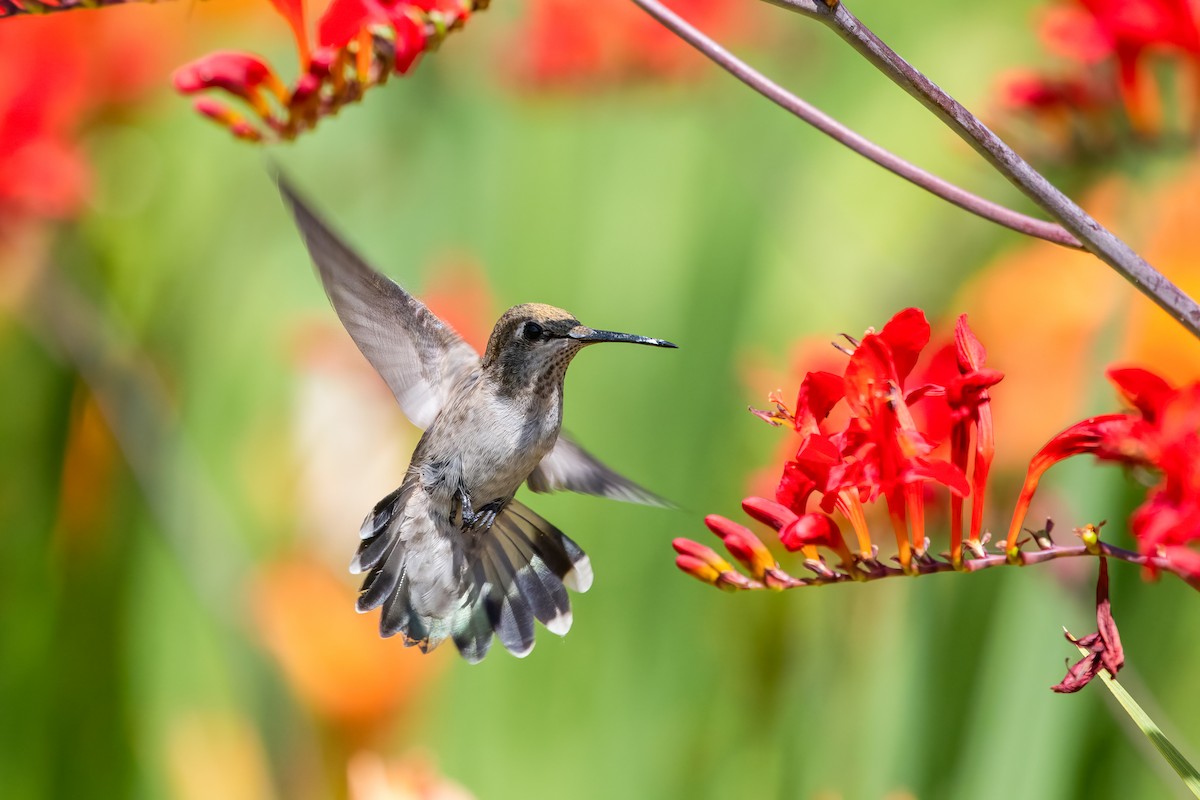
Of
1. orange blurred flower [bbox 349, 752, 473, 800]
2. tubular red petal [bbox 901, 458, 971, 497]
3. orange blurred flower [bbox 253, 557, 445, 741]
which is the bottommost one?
orange blurred flower [bbox 253, 557, 445, 741]

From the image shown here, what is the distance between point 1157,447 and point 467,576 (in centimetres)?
55

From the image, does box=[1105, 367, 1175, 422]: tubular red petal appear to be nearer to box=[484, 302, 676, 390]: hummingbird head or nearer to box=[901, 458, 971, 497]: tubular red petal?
box=[901, 458, 971, 497]: tubular red petal

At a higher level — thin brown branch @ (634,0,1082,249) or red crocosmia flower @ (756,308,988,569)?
thin brown branch @ (634,0,1082,249)

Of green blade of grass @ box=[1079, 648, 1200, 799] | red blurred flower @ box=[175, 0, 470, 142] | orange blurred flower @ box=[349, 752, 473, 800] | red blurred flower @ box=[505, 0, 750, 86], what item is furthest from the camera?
red blurred flower @ box=[505, 0, 750, 86]

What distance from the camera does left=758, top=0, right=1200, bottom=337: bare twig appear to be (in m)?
0.60

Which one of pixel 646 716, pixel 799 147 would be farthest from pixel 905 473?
pixel 799 147

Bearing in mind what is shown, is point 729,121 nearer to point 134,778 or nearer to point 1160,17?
point 1160,17

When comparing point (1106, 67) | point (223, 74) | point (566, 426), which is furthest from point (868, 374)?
point (566, 426)

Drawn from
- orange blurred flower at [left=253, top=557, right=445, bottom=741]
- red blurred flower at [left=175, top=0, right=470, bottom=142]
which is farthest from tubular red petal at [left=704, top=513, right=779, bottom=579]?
orange blurred flower at [left=253, top=557, right=445, bottom=741]

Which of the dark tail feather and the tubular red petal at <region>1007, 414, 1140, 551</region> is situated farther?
the dark tail feather

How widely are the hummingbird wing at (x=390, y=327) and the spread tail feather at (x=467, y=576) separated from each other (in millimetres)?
91

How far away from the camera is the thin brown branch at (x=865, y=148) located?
2.21 feet

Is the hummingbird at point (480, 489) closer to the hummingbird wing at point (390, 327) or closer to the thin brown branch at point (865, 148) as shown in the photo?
the hummingbird wing at point (390, 327)

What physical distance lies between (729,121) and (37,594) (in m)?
1.24
